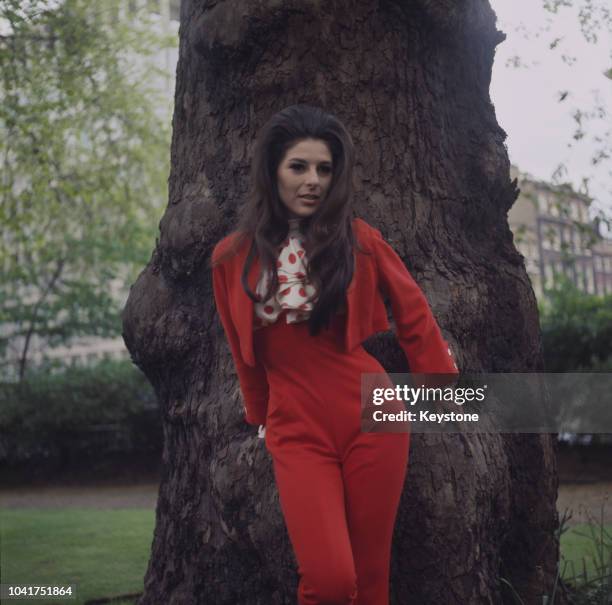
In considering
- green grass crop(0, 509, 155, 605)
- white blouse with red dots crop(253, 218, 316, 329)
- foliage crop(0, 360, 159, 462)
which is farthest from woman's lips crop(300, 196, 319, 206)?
foliage crop(0, 360, 159, 462)

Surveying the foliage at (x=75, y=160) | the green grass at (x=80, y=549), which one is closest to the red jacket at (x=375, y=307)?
the green grass at (x=80, y=549)

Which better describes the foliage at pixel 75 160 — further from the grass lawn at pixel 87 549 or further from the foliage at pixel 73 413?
the grass lawn at pixel 87 549

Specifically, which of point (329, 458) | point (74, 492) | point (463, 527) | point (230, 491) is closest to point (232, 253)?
point (329, 458)

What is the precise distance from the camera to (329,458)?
119 inches

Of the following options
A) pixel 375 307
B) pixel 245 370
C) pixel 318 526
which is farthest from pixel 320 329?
pixel 318 526

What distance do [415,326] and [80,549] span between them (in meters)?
5.91

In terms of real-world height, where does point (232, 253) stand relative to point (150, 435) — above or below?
above

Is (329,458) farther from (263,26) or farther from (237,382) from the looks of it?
(263,26)

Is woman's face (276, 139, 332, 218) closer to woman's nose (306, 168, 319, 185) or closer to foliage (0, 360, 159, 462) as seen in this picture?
woman's nose (306, 168, 319, 185)

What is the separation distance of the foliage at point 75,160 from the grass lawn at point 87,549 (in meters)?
4.83

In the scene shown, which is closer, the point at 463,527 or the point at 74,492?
the point at 463,527

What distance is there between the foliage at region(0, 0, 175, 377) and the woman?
722 cm

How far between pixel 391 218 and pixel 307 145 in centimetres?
103

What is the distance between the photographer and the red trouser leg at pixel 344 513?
9.29 feet
